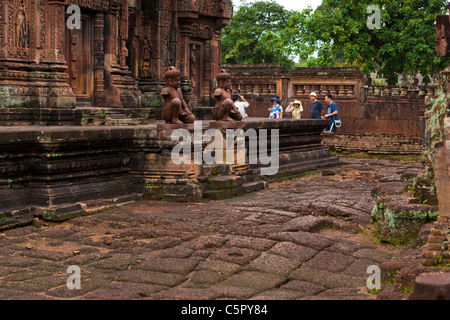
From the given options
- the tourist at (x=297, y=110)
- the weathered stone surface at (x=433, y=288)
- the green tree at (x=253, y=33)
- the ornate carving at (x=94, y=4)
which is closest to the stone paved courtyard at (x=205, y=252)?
the weathered stone surface at (x=433, y=288)

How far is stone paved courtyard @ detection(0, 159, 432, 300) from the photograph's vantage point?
4738 mm

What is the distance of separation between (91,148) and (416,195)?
385 centimetres

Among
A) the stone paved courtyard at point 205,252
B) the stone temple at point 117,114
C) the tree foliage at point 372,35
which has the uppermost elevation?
the tree foliage at point 372,35

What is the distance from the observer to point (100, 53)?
11.3 meters

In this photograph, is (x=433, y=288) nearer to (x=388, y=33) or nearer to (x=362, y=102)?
(x=362, y=102)

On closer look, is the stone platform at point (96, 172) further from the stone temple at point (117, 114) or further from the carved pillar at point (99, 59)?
the carved pillar at point (99, 59)

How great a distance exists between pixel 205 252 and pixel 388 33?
66.7 feet

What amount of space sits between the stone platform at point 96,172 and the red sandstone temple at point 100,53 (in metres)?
1.28

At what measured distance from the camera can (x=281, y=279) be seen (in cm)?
498

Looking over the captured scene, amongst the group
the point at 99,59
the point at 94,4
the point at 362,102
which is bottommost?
the point at 362,102

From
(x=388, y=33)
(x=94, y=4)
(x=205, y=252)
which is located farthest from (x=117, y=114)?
(x=388, y=33)

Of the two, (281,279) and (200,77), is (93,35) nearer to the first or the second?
(200,77)

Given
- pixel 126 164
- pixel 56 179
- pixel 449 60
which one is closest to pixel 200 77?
pixel 126 164

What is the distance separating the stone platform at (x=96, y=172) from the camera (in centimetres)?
733
